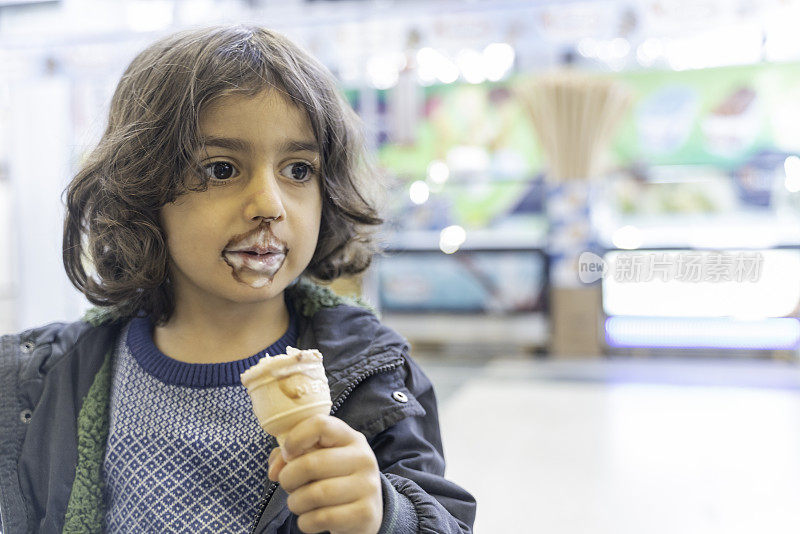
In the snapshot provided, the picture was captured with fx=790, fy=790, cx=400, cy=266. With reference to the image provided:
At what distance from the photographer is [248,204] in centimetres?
94

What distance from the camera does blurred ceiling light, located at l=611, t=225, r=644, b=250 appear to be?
227 inches

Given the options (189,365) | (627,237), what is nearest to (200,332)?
(189,365)

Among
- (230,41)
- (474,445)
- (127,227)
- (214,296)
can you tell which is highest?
(230,41)

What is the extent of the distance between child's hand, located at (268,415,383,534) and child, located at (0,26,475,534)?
103 millimetres

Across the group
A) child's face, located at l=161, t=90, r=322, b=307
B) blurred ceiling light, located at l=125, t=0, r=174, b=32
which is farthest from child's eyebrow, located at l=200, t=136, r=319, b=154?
blurred ceiling light, located at l=125, t=0, r=174, b=32

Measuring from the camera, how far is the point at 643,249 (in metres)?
5.47

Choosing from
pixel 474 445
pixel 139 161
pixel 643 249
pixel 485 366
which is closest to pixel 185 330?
pixel 139 161

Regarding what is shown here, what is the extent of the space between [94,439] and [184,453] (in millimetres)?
135

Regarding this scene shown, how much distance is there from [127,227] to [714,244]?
17.0ft

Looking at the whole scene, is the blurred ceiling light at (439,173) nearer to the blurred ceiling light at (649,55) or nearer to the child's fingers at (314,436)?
the blurred ceiling light at (649,55)

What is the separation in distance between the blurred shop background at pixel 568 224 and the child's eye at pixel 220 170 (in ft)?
1.81

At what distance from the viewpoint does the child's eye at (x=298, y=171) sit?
1.00m

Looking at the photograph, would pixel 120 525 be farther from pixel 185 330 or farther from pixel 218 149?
pixel 218 149

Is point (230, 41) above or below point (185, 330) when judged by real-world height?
above
